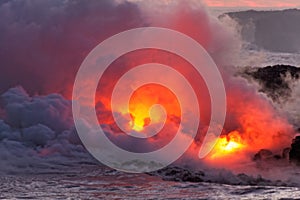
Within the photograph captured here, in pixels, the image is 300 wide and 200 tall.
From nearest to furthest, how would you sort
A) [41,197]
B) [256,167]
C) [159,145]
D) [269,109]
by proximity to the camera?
[41,197]
[256,167]
[159,145]
[269,109]

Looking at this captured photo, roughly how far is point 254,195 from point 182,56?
9445mm

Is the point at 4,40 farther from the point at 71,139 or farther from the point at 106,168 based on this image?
the point at 106,168

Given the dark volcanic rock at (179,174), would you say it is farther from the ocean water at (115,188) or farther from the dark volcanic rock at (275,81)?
the dark volcanic rock at (275,81)

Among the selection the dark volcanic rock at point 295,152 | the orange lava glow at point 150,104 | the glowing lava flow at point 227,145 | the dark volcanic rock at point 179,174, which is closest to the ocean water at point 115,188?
the dark volcanic rock at point 179,174

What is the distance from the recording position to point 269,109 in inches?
790

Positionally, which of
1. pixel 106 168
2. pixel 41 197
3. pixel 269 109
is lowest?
pixel 41 197

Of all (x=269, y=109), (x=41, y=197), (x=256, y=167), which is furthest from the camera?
(x=269, y=109)

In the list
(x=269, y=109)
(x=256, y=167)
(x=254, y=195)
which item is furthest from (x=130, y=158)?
(x=269, y=109)

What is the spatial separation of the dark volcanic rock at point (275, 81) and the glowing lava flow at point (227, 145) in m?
7.20

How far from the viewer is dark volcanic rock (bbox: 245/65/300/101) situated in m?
25.8

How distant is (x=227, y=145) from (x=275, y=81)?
1382 centimetres

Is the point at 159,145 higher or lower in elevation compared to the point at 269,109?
lower

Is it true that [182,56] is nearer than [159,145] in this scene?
No

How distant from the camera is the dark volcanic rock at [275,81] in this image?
25786 mm
